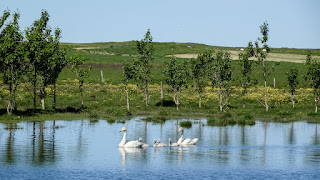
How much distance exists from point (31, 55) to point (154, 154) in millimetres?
32042

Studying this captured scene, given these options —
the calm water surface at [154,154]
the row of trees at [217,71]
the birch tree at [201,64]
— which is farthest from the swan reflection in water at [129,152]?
the birch tree at [201,64]

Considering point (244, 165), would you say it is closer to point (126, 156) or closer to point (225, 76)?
point (126, 156)

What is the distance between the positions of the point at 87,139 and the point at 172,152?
28.7 ft

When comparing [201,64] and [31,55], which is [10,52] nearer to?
[31,55]

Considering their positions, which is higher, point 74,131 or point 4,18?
point 4,18

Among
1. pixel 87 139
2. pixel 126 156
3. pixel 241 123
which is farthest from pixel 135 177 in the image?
pixel 241 123

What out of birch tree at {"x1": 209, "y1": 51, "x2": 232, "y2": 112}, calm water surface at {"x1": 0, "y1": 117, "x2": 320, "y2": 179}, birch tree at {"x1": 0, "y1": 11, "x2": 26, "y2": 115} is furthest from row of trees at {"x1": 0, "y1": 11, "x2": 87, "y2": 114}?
birch tree at {"x1": 209, "y1": 51, "x2": 232, "y2": 112}

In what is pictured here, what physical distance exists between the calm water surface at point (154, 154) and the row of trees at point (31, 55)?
9.41 m

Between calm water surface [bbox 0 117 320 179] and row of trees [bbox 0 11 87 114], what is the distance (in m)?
9.41

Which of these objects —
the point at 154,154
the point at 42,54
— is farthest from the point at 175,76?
the point at 154,154

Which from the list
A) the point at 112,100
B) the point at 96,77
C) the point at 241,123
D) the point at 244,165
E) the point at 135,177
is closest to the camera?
the point at 135,177

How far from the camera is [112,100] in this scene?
245 feet

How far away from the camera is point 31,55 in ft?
196

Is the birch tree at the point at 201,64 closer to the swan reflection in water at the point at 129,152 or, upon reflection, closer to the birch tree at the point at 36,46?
the birch tree at the point at 36,46
